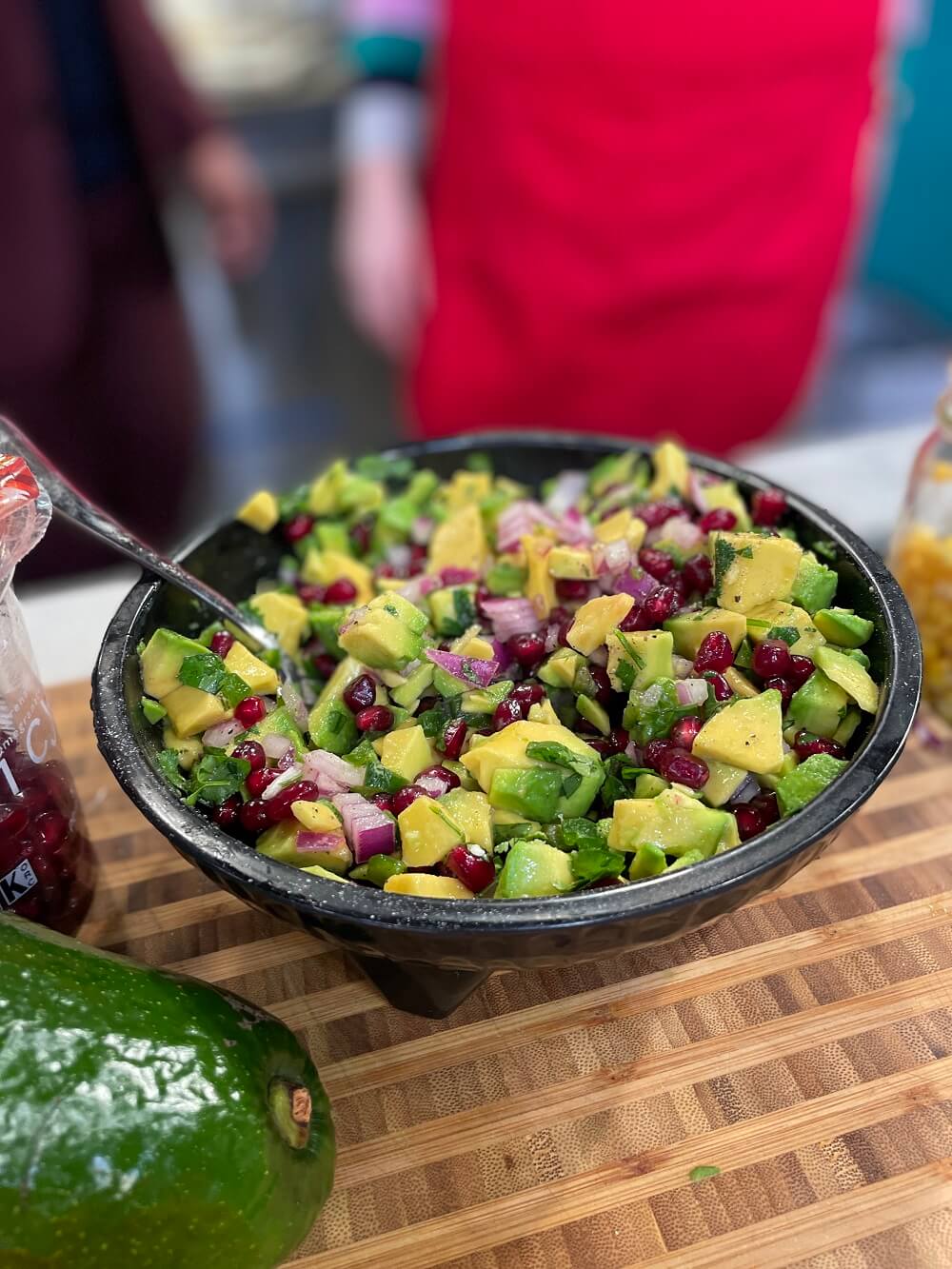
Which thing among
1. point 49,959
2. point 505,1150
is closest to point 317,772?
point 49,959

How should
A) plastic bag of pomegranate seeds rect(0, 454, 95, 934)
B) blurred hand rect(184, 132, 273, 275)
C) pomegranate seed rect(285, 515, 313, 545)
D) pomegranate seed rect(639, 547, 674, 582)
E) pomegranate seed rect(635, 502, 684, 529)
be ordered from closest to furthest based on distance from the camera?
1. plastic bag of pomegranate seeds rect(0, 454, 95, 934)
2. pomegranate seed rect(639, 547, 674, 582)
3. pomegranate seed rect(635, 502, 684, 529)
4. pomegranate seed rect(285, 515, 313, 545)
5. blurred hand rect(184, 132, 273, 275)

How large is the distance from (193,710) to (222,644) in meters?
0.13

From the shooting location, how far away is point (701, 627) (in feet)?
3.93

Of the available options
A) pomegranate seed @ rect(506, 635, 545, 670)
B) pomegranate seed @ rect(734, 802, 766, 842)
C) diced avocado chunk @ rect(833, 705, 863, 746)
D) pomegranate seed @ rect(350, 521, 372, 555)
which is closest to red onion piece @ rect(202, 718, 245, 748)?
pomegranate seed @ rect(506, 635, 545, 670)

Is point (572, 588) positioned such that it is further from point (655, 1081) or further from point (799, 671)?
point (655, 1081)

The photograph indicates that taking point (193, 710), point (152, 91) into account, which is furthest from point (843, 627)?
point (152, 91)

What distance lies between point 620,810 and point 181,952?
58cm

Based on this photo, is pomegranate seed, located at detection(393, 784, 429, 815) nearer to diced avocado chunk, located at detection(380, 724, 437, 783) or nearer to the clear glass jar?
diced avocado chunk, located at detection(380, 724, 437, 783)

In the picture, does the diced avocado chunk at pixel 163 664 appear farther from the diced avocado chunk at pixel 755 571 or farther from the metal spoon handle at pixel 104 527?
the diced avocado chunk at pixel 755 571

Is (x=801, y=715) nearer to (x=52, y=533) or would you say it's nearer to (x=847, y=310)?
(x=52, y=533)

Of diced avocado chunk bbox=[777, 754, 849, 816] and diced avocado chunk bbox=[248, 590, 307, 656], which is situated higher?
diced avocado chunk bbox=[777, 754, 849, 816]

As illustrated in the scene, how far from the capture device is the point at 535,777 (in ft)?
3.50

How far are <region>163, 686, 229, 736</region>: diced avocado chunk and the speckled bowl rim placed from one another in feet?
0.21

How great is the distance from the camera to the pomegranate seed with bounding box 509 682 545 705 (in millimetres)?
1186
